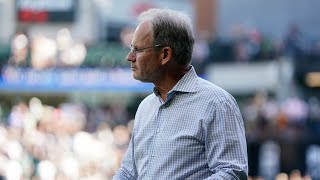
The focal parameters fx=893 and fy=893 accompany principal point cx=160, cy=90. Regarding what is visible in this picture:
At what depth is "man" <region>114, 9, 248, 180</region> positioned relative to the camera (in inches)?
111

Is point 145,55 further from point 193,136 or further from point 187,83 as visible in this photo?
point 193,136

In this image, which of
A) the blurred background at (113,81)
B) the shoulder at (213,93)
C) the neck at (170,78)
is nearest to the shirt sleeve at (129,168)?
the neck at (170,78)

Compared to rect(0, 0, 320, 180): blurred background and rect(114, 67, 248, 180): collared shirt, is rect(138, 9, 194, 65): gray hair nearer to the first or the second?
rect(114, 67, 248, 180): collared shirt

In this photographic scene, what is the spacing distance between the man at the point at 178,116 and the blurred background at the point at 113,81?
32.2 ft

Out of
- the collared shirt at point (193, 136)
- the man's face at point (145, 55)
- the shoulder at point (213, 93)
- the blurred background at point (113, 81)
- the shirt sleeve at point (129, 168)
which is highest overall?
the man's face at point (145, 55)

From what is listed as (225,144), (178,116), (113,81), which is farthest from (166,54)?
(113,81)

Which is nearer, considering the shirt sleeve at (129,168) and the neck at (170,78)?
the neck at (170,78)

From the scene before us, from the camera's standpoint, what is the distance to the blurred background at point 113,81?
46.9 ft

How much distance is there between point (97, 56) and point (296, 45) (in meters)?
4.70

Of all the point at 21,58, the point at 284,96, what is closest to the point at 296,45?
the point at 284,96

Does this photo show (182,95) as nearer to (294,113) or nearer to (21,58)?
(294,113)

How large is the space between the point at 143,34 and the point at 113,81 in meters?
17.6

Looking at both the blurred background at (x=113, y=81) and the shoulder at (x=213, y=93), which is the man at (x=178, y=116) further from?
the blurred background at (x=113, y=81)

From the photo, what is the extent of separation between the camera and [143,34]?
3.00 metres
